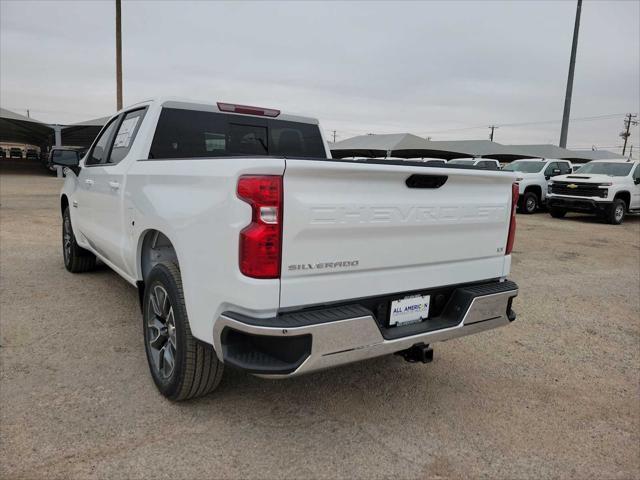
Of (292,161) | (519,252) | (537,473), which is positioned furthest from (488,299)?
(519,252)

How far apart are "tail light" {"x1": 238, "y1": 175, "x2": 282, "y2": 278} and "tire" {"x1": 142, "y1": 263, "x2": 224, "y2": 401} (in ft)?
A: 1.89

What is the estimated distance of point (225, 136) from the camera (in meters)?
4.16

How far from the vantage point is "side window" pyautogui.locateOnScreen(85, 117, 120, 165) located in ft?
14.9

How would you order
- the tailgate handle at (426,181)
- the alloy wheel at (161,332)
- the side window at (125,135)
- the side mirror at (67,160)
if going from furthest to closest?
1. the side mirror at (67,160)
2. the side window at (125,135)
3. the alloy wheel at (161,332)
4. the tailgate handle at (426,181)

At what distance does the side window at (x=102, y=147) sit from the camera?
4547 mm

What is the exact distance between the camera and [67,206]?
5.96 meters

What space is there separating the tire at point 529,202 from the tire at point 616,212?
294 cm

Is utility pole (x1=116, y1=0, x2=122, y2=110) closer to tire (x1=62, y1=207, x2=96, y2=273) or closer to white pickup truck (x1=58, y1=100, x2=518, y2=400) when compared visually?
tire (x1=62, y1=207, x2=96, y2=273)

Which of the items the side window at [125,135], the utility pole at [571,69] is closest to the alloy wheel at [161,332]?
the side window at [125,135]

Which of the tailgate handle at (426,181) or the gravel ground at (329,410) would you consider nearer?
the gravel ground at (329,410)

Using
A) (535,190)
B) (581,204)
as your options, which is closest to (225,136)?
(581,204)

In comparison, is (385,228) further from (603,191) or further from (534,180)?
(534,180)

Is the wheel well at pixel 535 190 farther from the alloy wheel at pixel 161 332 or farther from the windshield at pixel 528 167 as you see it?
the alloy wheel at pixel 161 332

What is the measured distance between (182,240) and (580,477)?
2.40 m
